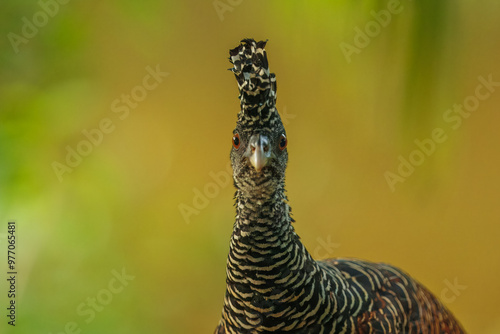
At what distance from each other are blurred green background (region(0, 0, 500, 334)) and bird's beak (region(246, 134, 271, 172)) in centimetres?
154

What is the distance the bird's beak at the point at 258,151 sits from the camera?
1.51 meters

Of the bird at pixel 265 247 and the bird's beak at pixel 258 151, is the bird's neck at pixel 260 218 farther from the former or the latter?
the bird's beak at pixel 258 151

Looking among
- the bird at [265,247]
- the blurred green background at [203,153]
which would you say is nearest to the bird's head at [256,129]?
the bird at [265,247]

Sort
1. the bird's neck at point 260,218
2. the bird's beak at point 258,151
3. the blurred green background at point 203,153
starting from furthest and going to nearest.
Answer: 1. the blurred green background at point 203,153
2. the bird's neck at point 260,218
3. the bird's beak at point 258,151

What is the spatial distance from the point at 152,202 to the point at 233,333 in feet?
5.16

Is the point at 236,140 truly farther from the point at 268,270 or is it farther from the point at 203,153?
the point at 203,153

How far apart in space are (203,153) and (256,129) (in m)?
1.61

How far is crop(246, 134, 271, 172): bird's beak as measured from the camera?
4.95 ft

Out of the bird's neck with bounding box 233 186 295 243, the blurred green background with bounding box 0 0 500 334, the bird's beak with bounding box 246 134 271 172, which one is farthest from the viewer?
the blurred green background with bounding box 0 0 500 334

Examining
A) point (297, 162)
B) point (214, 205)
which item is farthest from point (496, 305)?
point (214, 205)

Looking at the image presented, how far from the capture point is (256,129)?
157 centimetres

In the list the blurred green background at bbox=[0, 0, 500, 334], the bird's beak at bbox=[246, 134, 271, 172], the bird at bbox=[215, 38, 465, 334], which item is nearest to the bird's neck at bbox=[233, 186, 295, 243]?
the bird at bbox=[215, 38, 465, 334]

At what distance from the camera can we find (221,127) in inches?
122

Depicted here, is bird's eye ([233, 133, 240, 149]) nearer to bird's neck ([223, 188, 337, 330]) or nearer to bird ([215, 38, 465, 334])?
bird ([215, 38, 465, 334])
